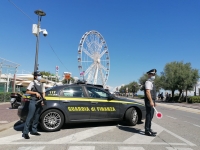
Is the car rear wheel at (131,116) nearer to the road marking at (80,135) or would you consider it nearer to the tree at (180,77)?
the road marking at (80,135)

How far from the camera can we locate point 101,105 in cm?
703

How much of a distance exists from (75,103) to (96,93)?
2.85ft

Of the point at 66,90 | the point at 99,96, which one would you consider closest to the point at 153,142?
the point at 99,96

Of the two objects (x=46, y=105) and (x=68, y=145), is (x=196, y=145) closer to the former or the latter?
(x=68, y=145)

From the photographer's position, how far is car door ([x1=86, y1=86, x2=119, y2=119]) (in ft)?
22.7

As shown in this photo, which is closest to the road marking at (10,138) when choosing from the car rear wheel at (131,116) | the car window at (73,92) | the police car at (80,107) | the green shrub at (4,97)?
the police car at (80,107)

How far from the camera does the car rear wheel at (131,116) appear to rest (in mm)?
7332

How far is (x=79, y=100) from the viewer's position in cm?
678

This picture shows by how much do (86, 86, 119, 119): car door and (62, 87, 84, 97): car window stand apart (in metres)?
0.28

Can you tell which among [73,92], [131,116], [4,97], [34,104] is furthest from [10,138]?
[4,97]

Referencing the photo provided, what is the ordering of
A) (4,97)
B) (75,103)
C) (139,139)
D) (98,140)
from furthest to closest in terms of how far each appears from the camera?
(4,97), (75,103), (139,139), (98,140)

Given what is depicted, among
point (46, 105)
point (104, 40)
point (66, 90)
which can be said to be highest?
point (104, 40)

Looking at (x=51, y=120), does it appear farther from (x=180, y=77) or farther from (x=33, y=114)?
(x=180, y=77)

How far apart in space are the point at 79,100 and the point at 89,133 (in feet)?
3.65
